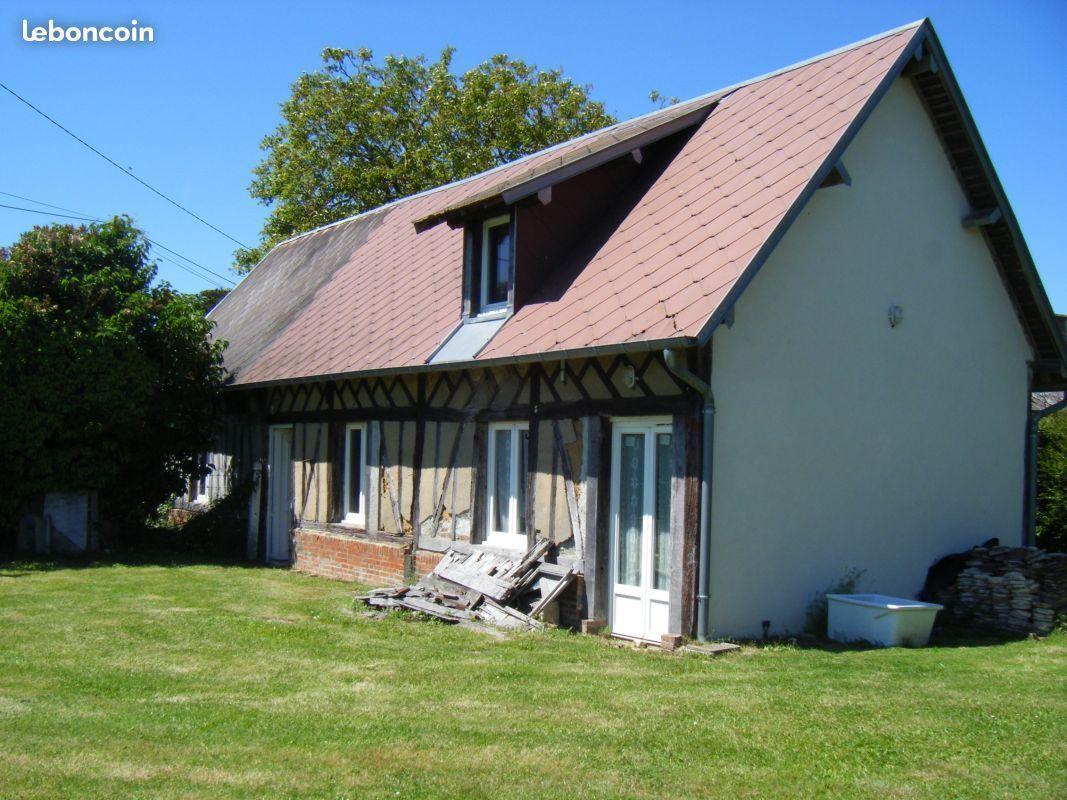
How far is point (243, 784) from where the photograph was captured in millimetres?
5660

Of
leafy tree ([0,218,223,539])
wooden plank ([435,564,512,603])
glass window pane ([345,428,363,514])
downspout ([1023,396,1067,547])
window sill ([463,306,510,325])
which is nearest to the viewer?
wooden plank ([435,564,512,603])

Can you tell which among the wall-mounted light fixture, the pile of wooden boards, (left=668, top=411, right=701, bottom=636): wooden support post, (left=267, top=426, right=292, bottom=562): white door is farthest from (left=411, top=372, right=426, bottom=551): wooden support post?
the wall-mounted light fixture

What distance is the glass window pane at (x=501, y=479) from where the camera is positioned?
12828mm

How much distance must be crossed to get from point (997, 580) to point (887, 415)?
2292 millimetres

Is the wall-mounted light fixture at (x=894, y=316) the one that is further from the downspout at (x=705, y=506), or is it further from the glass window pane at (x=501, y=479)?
the glass window pane at (x=501, y=479)

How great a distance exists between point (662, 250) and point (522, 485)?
3253mm

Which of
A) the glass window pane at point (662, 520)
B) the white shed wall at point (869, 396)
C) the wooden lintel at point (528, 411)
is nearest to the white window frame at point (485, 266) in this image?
the wooden lintel at point (528, 411)

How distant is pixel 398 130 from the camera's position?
1368 inches

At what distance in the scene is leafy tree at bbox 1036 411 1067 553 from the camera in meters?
17.7

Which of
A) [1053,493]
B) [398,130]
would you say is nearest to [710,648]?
[1053,493]

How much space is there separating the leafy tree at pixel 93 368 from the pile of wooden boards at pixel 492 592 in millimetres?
6934

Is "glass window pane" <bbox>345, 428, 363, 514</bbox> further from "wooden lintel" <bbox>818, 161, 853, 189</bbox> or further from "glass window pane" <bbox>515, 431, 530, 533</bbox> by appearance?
"wooden lintel" <bbox>818, 161, 853, 189</bbox>

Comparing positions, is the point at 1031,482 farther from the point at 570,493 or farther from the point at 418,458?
the point at 418,458

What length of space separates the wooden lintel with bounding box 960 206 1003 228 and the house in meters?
0.03
